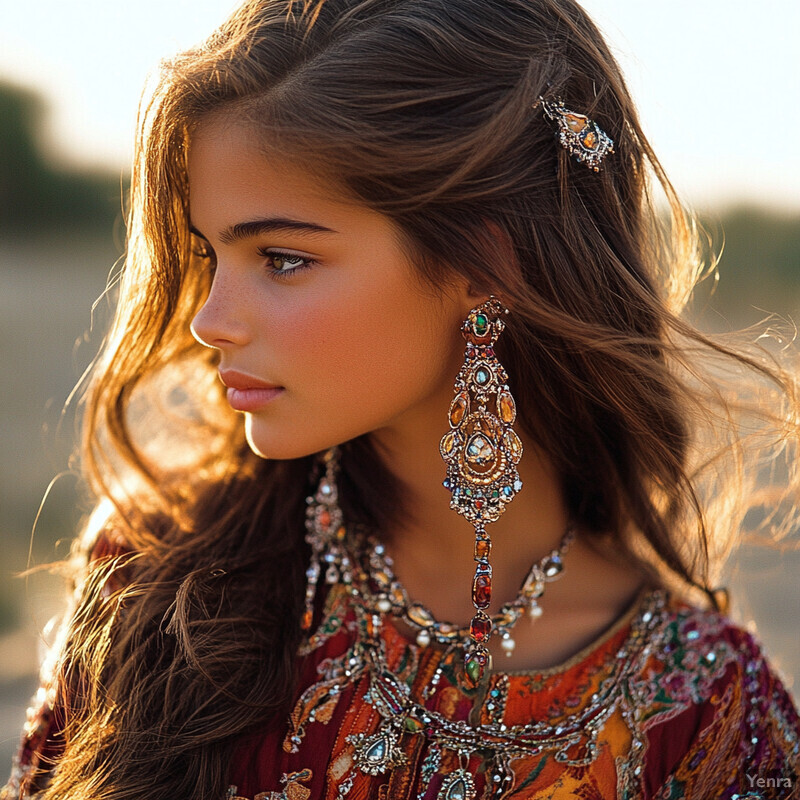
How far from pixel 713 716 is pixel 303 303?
1076 millimetres

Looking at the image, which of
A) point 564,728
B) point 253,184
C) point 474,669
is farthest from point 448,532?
point 253,184

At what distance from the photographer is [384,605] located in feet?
6.04

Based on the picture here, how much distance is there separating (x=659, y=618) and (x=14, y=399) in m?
6.23

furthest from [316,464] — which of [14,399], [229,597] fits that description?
[14,399]

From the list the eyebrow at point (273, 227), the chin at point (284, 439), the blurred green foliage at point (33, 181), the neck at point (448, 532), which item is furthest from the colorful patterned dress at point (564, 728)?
the blurred green foliage at point (33, 181)

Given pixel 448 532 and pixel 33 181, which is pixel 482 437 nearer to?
pixel 448 532

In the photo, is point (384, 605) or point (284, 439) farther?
point (384, 605)

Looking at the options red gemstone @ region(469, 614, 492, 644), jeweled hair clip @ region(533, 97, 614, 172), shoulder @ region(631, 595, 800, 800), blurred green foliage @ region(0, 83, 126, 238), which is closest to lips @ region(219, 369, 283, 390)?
red gemstone @ region(469, 614, 492, 644)

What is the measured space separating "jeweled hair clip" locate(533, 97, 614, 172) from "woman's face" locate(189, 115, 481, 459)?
31 cm

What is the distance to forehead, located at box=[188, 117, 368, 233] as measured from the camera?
4.96 ft

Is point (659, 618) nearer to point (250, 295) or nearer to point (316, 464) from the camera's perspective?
point (316, 464)

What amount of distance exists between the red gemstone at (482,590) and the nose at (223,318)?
23.2 inches

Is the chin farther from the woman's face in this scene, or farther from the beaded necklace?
the beaded necklace

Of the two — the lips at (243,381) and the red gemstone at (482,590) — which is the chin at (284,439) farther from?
the red gemstone at (482,590)
